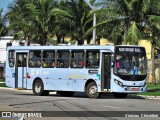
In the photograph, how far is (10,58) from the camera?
96.1 ft

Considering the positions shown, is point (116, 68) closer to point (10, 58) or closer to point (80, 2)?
point (10, 58)

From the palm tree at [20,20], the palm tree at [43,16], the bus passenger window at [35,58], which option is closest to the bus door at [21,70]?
the bus passenger window at [35,58]

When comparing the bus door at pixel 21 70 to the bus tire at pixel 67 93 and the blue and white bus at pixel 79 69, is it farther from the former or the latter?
the bus tire at pixel 67 93

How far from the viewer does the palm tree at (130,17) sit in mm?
30392

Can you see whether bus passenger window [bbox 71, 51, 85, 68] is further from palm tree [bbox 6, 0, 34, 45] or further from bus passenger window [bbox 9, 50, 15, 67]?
palm tree [bbox 6, 0, 34, 45]

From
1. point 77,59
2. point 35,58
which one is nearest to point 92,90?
point 77,59

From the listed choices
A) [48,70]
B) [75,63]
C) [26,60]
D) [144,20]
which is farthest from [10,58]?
[144,20]

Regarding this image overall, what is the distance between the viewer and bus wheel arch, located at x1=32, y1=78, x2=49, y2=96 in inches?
1092

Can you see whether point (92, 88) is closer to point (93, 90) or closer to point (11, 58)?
point (93, 90)

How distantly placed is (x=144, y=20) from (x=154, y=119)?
17.4m

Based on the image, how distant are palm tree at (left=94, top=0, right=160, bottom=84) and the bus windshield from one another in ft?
15.9

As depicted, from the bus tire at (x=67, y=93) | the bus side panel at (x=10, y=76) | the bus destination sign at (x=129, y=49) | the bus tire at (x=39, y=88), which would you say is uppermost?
the bus destination sign at (x=129, y=49)

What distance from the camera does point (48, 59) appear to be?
1080 inches

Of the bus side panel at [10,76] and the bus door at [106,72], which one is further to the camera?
the bus side panel at [10,76]
